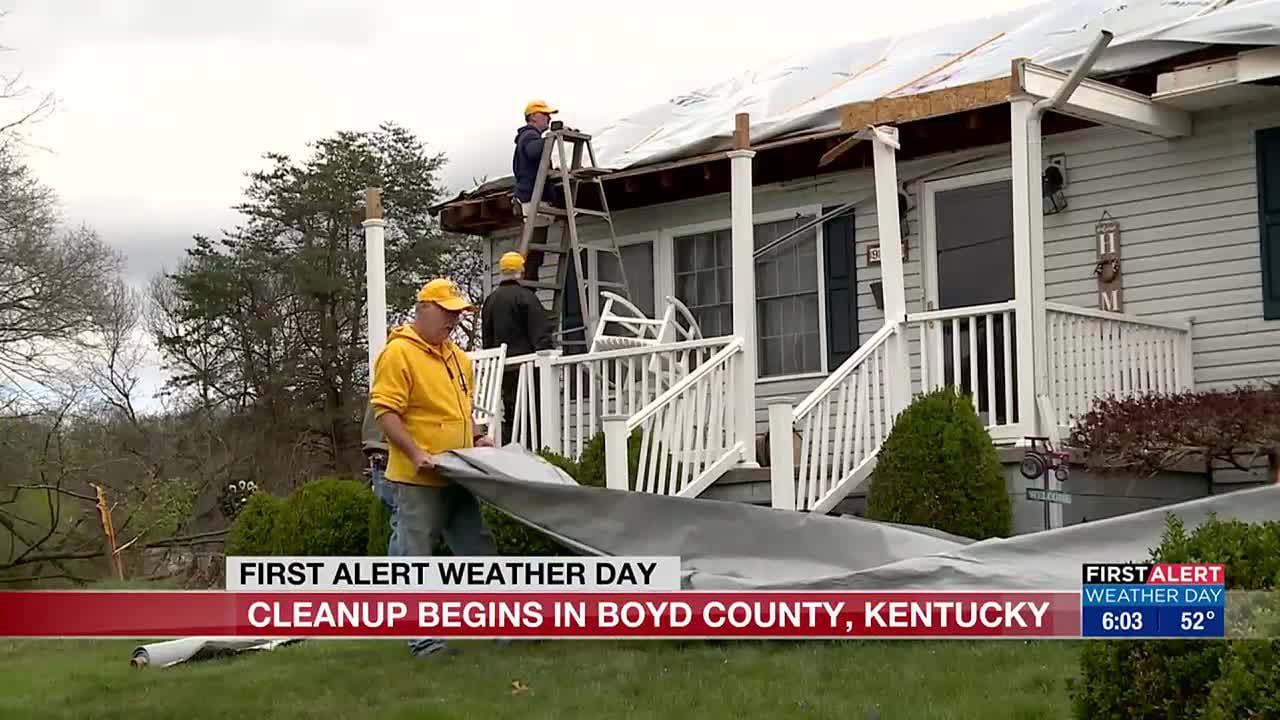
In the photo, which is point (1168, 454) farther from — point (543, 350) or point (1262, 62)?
point (543, 350)

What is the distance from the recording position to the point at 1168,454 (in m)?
10.0

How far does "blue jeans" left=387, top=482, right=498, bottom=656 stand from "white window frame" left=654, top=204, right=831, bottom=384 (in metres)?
6.69

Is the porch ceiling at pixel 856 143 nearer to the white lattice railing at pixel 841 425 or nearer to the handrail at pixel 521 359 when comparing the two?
the white lattice railing at pixel 841 425

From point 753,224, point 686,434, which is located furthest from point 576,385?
point 753,224

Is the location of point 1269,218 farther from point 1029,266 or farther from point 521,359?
point 521,359

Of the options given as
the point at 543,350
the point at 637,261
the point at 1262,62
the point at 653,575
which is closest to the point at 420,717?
the point at 653,575

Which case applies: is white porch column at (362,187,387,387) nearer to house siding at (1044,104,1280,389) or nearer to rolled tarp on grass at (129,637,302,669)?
rolled tarp on grass at (129,637,302,669)

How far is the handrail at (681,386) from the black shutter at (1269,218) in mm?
3952

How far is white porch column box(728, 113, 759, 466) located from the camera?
11.2 m

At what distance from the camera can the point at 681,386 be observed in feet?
36.6

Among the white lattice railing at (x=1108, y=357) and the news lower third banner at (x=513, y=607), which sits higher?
the white lattice railing at (x=1108, y=357)

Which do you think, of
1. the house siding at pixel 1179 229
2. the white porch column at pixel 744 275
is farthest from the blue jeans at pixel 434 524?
the house siding at pixel 1179 229

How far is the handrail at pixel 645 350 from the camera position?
11562 mm

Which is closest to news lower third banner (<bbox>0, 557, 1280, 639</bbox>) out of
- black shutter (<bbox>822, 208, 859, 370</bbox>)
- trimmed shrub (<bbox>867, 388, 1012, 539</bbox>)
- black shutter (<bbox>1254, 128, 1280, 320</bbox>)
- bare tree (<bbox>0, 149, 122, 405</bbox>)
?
trimmed shrub (<bbox>867, 388, 1012, 539</bbox>)
